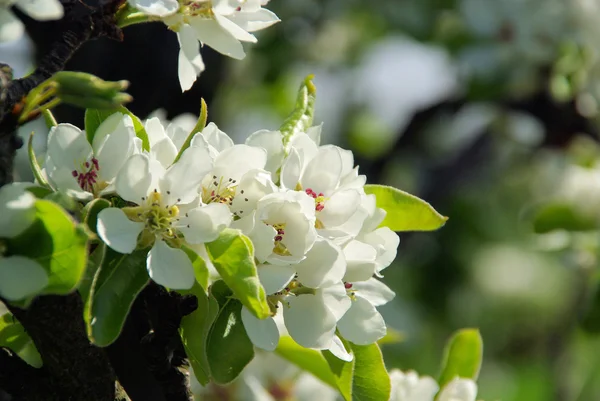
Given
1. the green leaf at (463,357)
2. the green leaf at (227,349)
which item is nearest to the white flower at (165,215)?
the green leaf at (227,349)

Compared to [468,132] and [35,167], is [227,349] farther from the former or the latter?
[468,132]

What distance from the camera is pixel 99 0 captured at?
118 centimetres

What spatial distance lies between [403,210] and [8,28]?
547 millimetres

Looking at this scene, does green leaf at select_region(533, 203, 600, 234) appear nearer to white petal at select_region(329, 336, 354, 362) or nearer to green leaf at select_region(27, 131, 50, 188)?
white petal at select_region(329, 336, 354, 362)

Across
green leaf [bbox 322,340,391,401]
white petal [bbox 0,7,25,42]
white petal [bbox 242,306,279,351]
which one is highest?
white petal [bbox 0,7,25,42]

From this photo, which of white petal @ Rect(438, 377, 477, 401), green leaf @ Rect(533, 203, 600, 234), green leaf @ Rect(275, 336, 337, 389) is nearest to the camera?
white petal @ Rect(438, 377, 477, 401)

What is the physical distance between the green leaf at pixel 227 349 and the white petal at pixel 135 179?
17 centimetres

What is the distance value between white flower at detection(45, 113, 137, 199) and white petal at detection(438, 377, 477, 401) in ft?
2.02

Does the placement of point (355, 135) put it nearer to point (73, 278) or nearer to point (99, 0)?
point (99, 0)

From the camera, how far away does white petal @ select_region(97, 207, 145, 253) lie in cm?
99

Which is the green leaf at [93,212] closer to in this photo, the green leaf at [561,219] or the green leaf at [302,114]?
the green leaf at [302,114]

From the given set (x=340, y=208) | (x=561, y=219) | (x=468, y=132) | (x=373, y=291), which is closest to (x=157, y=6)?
(x=340, y=208)

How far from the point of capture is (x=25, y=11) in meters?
0.98

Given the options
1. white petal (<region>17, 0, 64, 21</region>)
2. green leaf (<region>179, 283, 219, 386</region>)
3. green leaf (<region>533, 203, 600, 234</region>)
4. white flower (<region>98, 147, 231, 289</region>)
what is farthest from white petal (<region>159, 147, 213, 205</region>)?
green leaf (<region>533, 203, 600, 234</region>)
